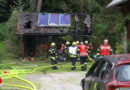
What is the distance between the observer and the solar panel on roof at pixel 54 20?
2183 cm

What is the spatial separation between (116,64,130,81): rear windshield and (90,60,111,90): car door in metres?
0.21

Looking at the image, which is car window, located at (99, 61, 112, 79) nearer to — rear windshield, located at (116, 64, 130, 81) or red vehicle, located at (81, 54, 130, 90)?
red vehicle, located at (81, 54, 130, 90)

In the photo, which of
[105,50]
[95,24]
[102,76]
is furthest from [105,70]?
[95,24]

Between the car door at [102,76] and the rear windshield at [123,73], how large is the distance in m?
0.21

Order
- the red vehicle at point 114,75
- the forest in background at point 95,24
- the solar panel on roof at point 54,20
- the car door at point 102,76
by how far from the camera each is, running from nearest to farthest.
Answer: the red vehicle at point 114,75
the car door at point 102,76
the forest in background at point 95,24
the solar panel on roof at point 54,20

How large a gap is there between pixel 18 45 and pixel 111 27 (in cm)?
1021

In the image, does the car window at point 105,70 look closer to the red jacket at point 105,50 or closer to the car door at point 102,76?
the car door at point 102,76

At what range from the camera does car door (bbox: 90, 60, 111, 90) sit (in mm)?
4277

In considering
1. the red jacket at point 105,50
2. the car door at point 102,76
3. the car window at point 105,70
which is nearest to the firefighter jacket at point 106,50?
the red jacket at point 105,50

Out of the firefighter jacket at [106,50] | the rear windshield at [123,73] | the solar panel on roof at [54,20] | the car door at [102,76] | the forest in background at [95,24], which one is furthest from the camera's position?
the solar panel on roof at [54,20]

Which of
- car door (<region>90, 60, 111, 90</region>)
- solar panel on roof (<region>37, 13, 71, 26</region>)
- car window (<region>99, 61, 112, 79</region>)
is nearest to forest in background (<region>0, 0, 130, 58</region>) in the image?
solar panel on roof (<region>37, 13, 71, 26</region>)

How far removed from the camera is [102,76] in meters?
4.56

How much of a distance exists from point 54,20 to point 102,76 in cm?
1801

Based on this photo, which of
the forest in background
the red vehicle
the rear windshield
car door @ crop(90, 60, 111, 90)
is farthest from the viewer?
the forest in background
